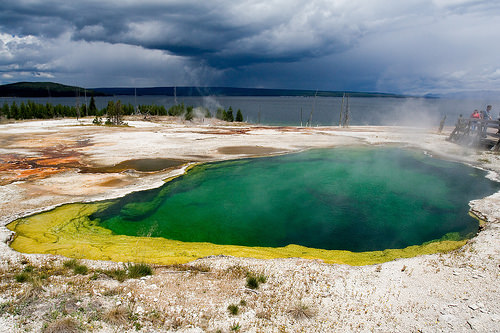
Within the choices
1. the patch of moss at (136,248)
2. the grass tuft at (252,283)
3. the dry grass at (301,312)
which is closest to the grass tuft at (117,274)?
the patch of moss at (136,248)

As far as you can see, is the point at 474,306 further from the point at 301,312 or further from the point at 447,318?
the point at 301,312

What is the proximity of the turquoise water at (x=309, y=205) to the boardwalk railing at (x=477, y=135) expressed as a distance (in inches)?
256

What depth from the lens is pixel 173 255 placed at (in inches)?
422

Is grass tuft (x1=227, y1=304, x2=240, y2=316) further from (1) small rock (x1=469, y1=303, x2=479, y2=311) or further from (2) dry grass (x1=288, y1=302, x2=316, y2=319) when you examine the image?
(1) small rock (x1=469, y1=303, x2=479, y2=311)

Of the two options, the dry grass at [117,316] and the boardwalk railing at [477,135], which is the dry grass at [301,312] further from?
the boardwalk railing at [477,135]

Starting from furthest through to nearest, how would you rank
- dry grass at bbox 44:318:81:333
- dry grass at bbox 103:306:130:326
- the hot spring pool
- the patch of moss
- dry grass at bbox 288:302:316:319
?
the hot spring pool < the patch of moss < dry grass at bbox 288:302:316:319 < dry grass at bbox 103:306:130:326 < dry grass at bbox 44:318:81:333

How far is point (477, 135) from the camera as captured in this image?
31.5 metres

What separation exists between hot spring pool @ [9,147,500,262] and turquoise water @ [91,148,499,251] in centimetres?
5

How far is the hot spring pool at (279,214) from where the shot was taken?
12734 millimetres

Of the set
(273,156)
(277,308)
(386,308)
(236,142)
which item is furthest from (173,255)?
(236,142)

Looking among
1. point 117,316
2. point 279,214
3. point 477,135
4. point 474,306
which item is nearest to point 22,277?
point 117,316

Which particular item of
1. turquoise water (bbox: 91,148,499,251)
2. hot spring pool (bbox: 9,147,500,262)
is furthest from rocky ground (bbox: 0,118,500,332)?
turquoise water (bbox: 91,148,499,251)

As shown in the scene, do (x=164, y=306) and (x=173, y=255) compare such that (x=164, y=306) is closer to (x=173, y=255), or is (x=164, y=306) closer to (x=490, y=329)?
(x=173, y=255)

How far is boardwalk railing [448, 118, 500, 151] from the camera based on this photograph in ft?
97.6
